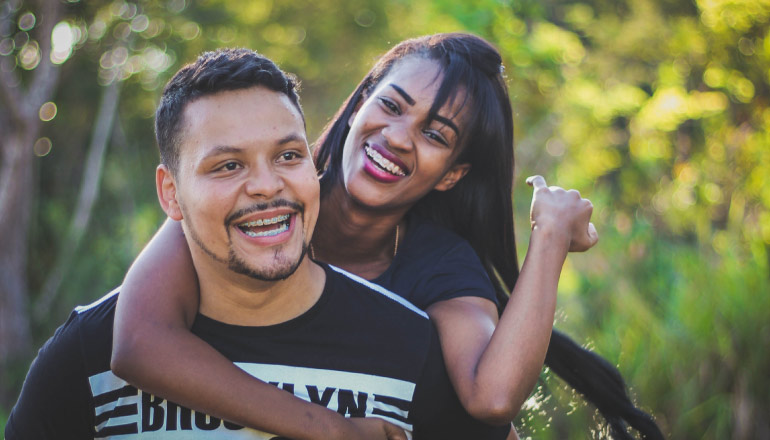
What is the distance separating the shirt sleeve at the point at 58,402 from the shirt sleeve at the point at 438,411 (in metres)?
0.96

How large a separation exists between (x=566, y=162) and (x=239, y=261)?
9.61 m

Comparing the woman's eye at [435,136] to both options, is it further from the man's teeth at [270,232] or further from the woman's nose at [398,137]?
the man's teeth at [270,232]

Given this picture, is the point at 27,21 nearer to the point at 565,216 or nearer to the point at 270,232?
the point at 270,232

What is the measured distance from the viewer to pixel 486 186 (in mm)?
3494

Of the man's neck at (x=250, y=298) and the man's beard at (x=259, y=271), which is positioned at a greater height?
the man's beard at (x=259, y=271)

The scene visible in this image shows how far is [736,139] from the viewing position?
7.46 meters

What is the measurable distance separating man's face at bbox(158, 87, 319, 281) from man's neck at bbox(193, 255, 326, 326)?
0.07 metres

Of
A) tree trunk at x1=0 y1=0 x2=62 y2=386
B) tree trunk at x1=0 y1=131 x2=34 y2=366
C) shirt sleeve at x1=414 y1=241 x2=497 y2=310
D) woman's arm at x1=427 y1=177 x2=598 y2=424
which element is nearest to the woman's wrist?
woman's arm at x1=427 y1=177 x2=598 y2=424

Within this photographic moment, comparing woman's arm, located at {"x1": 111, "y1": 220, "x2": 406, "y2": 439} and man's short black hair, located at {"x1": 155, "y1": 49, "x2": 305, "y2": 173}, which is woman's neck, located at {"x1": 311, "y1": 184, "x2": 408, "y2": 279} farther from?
woman's arm, located at {"x1": 111, "y1": 220, "x2": 406, "y2": 439}

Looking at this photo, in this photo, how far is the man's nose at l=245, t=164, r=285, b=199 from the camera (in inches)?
84.9

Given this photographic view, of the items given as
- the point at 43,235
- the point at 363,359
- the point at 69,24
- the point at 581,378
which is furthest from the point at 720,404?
the point at 43,235

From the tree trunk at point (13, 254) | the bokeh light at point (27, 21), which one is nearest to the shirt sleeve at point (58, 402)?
the tree trunk at point (13, 254)

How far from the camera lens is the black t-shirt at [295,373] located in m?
2.18

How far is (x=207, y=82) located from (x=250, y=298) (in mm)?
646
